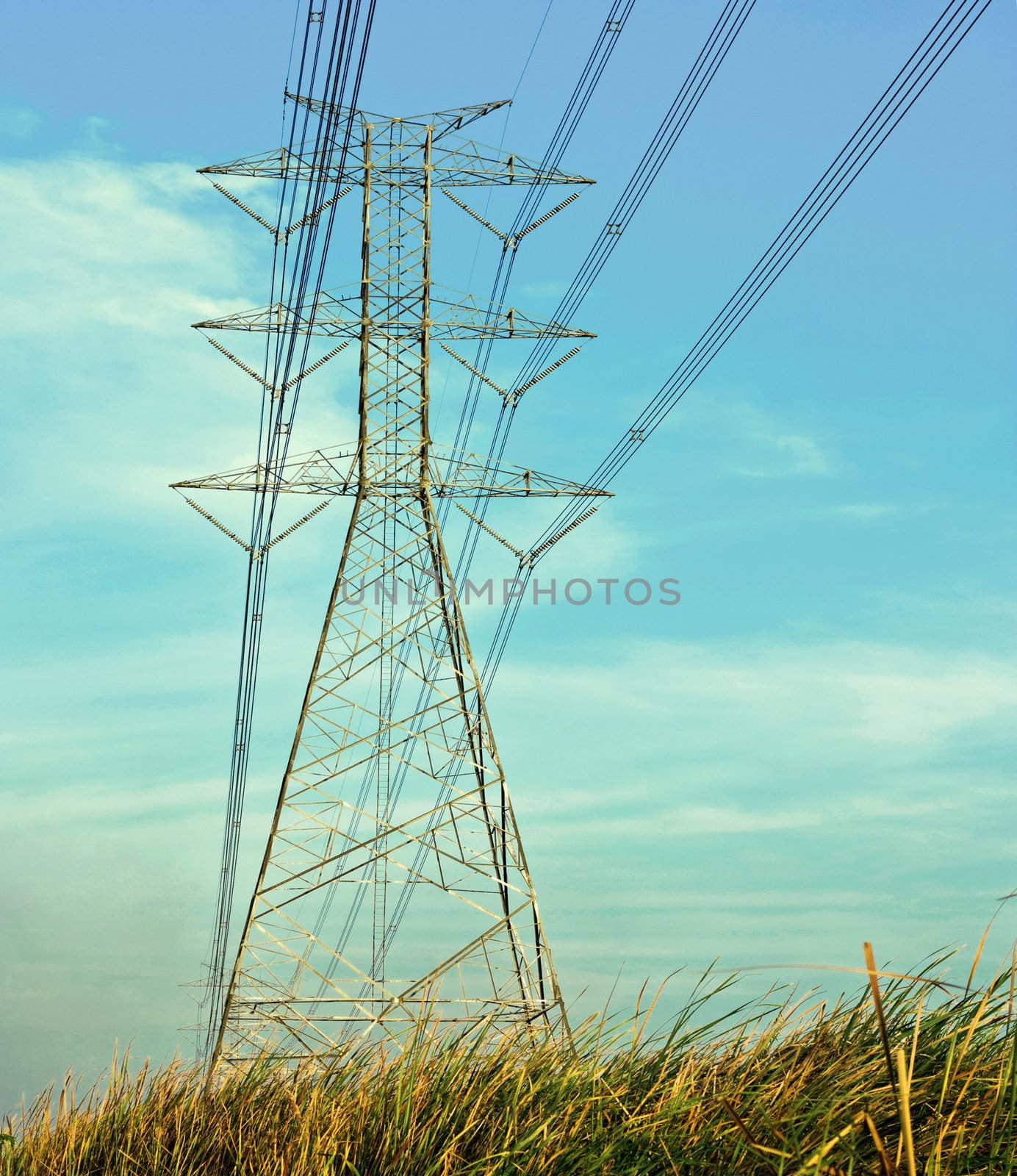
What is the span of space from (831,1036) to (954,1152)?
242cm

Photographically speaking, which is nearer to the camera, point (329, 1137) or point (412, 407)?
point (329, 1137)

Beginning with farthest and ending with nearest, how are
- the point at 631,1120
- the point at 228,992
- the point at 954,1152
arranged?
1. the point at 228,992
2. the point at 631,1120
3. the point at 954,1152

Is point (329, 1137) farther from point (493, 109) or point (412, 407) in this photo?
point (493, 109)

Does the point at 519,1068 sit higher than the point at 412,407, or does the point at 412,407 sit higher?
the point at 412,407

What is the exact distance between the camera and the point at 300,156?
69.8 ft

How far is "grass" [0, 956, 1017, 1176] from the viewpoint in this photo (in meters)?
5.65

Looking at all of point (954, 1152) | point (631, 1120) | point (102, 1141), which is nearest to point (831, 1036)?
point (631, 1120)

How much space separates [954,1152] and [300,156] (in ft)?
64.8

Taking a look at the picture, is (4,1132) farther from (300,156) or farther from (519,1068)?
(300,156)

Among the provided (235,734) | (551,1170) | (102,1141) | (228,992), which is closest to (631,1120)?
(551,1170)

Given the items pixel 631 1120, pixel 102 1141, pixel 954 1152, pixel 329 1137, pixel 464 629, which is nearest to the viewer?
pixel 954 1152

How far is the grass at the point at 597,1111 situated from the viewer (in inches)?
223

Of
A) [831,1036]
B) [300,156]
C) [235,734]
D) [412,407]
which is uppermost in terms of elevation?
[300,156]

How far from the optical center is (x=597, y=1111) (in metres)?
7.15
